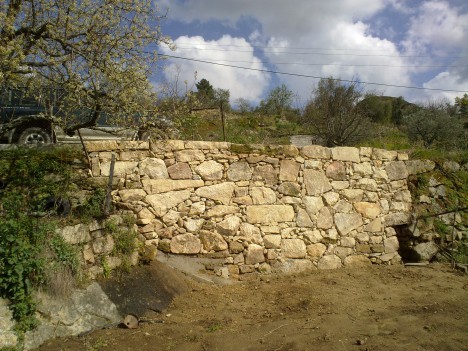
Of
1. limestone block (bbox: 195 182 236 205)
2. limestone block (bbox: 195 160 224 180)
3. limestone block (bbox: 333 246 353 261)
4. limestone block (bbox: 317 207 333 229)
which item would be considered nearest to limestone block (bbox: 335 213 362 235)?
limestone block (bbox: 317 207 333 229)

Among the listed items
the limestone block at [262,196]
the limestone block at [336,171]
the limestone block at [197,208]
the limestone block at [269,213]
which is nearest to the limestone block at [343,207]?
the limestone block at [336,171]

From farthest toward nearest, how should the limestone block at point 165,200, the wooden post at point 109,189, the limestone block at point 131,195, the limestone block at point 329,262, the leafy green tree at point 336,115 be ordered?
the leafy green tree at point 336,115 → the limestone block at point 329,262 → the limestone block at point 165,200 → the limestone block at point 131,195 → the wooden post at point 109,189

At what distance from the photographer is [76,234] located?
475 cm

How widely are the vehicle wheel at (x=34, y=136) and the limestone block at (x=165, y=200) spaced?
3476 millimetres

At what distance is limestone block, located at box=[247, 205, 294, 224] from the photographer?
621cm

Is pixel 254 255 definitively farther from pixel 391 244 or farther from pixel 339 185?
pixel 391 244

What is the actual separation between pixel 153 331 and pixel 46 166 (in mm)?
2643

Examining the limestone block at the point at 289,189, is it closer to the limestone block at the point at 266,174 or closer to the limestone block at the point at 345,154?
the limestone block at the point at 266,174

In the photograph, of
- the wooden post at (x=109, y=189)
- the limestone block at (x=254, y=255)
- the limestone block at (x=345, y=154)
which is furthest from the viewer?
the limestone block at (x=345, y=154)

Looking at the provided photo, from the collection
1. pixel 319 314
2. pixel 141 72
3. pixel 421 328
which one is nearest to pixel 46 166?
pixel 141 72

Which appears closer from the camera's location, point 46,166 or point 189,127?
point 46,166

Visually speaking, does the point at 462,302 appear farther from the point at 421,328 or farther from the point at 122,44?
the point at 122,44

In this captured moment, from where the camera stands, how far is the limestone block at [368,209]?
23.2 feet

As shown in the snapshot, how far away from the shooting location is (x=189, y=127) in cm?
739
